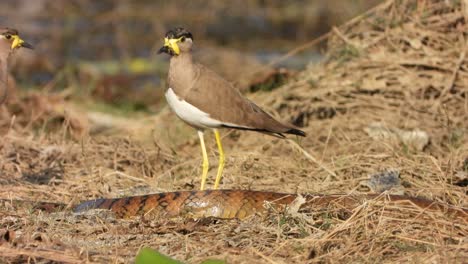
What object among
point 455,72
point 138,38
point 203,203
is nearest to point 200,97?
point 203,203

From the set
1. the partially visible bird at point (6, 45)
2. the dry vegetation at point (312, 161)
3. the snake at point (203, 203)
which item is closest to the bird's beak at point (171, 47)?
the snake at point (203, 203)

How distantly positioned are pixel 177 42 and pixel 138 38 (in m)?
10.8

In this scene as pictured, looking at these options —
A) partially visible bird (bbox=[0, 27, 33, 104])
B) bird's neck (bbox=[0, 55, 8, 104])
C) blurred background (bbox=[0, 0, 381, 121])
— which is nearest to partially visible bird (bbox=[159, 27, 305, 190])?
bird's neck (bbox=[0, 55, 8, 104])

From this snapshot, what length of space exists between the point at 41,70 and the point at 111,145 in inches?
247

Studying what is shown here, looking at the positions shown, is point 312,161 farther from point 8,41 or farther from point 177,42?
point 8,41

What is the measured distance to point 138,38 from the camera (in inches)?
671

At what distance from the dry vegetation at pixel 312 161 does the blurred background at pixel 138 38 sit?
2392 mm

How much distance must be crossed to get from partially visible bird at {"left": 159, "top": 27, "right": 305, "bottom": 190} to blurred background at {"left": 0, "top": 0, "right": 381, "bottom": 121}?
5.13m

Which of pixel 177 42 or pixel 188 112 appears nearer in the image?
pixel 188 112

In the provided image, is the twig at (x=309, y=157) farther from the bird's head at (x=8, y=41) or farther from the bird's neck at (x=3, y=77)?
the bird's neck at (x=3, y=77)

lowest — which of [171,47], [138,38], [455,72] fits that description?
[138,38]

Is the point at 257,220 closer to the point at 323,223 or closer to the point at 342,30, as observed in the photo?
the point at 323,223

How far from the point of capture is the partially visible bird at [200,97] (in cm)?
629

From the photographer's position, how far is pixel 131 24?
17.9 metres
